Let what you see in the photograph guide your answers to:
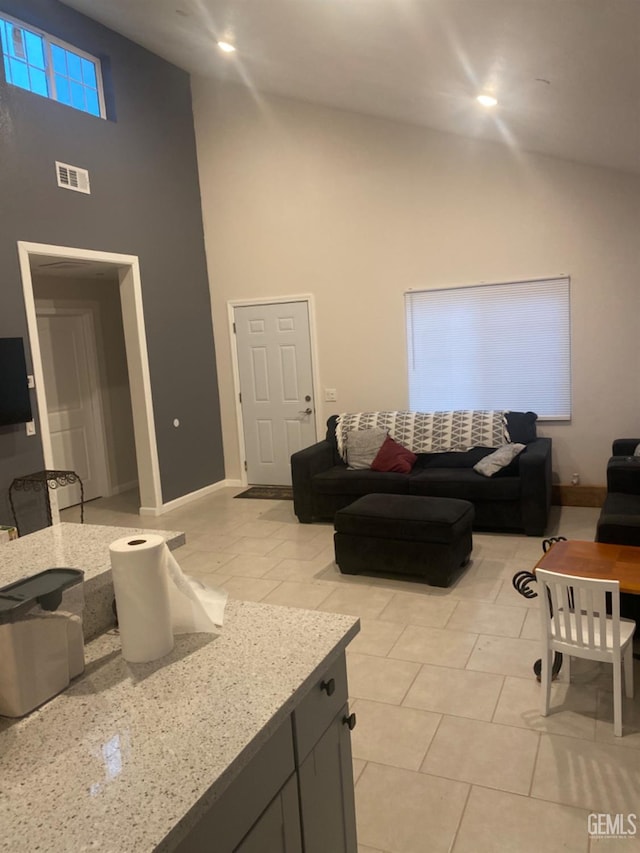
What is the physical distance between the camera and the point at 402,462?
549 cm

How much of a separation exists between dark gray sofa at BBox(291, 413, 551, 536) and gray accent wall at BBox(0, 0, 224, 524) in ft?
5.29

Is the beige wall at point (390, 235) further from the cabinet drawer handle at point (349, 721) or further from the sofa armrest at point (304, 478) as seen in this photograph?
the cabinet drawer handle at point (349, 721)

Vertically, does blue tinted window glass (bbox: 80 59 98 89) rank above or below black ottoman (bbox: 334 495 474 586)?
above

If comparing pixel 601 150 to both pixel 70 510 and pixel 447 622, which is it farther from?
pixel 70 510

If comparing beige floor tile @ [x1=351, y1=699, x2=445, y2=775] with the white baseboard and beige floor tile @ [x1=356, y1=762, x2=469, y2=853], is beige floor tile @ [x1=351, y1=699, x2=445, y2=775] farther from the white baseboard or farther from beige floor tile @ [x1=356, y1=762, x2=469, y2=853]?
the white baseboard

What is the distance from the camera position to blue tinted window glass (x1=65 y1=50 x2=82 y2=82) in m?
5.26

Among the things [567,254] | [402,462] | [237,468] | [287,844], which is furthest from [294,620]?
[237,468]

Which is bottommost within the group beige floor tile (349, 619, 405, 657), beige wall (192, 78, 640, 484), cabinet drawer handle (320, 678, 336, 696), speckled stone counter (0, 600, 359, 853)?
Answer: beige floor tile (349, 619, 405, 657)

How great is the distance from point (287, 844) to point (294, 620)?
48 cm

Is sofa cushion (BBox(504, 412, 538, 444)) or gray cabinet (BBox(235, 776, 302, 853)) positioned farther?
sofa cushion (BBox(504, 412, 538, 444))

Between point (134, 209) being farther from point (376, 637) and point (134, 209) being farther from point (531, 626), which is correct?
point (531, 626)

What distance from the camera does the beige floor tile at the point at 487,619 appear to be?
342cm

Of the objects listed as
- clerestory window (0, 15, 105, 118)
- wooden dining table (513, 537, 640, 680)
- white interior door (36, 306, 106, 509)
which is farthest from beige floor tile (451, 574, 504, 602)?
clerestory window (0, 15, 105, 118)

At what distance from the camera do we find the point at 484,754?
2424 mm
